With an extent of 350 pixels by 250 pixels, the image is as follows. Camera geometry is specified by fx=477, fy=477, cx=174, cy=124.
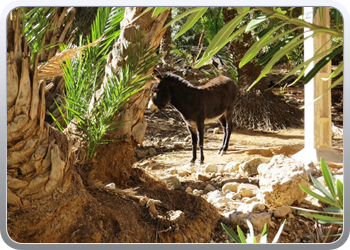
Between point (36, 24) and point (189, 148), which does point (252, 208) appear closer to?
point (189, 148)

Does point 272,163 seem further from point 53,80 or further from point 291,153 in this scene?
point 53,80

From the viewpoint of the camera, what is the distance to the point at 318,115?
76.0 inches

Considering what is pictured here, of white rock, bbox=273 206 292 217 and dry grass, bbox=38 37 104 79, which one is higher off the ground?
dry grass, bbox=38 37 104 79

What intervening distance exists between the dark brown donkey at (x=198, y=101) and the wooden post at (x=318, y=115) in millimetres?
490

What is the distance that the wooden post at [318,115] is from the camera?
173cm

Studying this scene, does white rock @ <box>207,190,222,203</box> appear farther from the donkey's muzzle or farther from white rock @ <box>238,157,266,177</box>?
the donkey's muzzle

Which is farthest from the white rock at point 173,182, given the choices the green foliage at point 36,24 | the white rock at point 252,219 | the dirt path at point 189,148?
the green foliage at point 36,24

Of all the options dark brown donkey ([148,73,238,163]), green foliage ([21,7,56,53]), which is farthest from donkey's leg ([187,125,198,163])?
green foliage ([21,7,56,53])

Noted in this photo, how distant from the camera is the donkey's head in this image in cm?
229

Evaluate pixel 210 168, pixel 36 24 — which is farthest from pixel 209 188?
pixel 36 24

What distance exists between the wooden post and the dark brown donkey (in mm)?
490

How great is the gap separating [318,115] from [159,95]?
80 centimetres

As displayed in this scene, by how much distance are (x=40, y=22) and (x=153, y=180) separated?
98 cm
